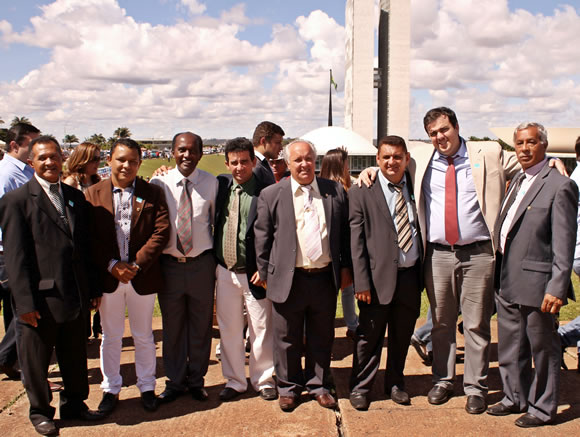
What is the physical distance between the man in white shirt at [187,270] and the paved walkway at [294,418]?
29 centimetres

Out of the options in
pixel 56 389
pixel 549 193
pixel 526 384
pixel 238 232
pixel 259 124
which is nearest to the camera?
pixel 549 193

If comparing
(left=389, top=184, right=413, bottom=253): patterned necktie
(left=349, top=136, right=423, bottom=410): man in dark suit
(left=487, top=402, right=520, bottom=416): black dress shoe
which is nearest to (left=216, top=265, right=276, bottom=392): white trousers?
(left=349, top=136, right=423, bottom=410): man in dark suit

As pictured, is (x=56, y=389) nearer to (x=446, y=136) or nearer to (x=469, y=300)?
(x=469, y=300)

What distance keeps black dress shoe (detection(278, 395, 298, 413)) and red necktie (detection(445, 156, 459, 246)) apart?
181 cm

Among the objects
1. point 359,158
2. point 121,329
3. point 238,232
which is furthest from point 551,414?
point 359,158

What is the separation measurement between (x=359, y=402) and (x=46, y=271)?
103 inches

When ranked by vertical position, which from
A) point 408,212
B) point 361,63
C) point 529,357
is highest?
point 361,63

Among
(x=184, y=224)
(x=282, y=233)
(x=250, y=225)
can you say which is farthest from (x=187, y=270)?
(x=282, y=233)

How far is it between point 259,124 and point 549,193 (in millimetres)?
2998

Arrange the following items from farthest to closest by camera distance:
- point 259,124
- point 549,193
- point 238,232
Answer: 1. point 259,124
2. point 238,232
3. point 549,193

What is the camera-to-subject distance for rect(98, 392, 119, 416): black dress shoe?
13.0 ft

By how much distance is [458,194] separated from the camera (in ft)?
13.3

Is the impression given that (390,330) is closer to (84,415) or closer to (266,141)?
(266,141)

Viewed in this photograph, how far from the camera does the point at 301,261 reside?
398cm
